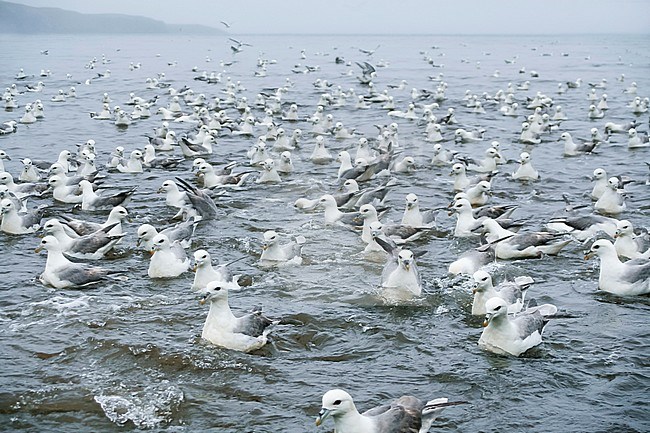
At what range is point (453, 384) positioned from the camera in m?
8.88

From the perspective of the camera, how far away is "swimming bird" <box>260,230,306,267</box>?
41.3 feet

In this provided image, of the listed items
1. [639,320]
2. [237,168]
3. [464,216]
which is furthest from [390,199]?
[639,320]

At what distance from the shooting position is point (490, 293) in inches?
414

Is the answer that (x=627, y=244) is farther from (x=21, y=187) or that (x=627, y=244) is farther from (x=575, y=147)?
(x=21, y=187)

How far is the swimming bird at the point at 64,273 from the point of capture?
38.4 feet

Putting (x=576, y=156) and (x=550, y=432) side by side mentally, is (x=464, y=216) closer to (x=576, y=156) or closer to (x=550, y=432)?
(x=550, y=432)

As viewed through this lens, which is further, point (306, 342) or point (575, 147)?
point (575, 147)

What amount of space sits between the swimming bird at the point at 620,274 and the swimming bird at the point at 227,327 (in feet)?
17.2

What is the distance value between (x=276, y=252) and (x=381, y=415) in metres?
5.77

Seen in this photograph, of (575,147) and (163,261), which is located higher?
(575,147)

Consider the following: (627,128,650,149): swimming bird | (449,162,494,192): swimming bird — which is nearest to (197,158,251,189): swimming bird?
(449,162,494,192): swimming bird

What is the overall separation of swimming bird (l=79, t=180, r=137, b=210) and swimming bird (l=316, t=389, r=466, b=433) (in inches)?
403

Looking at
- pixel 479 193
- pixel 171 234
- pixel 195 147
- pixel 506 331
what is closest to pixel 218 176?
pixel 195 147

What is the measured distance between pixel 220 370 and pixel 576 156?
54.4 feet
